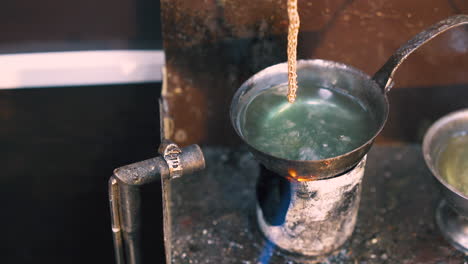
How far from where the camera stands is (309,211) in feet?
8.66

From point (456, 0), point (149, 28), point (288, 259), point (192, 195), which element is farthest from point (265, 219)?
point (456, 0)

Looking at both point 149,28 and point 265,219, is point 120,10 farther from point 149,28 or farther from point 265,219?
point 265,219

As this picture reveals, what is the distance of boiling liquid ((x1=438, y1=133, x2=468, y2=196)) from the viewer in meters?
2.79

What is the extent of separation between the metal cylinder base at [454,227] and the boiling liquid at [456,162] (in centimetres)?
22

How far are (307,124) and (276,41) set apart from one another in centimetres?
52

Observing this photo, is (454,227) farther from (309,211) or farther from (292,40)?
(292,40)

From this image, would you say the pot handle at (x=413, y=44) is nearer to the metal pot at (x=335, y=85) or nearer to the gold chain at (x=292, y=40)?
the metal pot at (x=335, y=85)

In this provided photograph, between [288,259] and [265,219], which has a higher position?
[265,219]

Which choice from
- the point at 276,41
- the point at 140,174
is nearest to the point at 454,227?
the point at 276,41

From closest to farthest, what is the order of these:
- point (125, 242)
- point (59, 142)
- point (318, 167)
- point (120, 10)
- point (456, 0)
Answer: point (318, 167)
point (125, 242)
point (456, 0)
point (120, 10)
point (59, 142)

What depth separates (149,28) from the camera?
3168mm

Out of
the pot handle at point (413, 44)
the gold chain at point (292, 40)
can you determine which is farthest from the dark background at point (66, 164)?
the pot handle at point (413, 44)

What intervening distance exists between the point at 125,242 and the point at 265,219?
0.70m

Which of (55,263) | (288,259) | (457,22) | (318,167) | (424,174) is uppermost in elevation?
(457,22)
